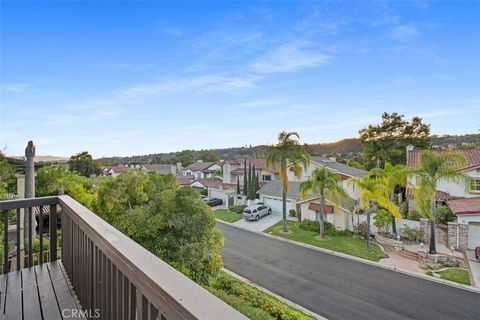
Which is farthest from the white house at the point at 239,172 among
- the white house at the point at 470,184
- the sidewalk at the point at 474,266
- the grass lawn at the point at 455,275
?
the grass lawn at the point at 455,275

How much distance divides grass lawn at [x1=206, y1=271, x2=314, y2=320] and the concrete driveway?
8.56m

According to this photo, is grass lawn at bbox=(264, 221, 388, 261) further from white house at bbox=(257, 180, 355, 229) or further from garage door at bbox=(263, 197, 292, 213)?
garage door at bbox=(263, 197, 292, 213)

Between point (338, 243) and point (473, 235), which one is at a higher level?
point (473, 235)

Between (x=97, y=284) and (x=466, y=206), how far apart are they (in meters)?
17.3

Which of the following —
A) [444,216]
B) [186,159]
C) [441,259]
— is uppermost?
[186,159]

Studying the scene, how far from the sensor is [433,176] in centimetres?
1269

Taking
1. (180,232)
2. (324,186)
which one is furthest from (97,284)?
(324,186)

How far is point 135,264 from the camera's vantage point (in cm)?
125

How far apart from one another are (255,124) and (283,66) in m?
10.3

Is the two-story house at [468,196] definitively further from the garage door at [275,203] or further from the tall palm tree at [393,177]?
the garage door at [275,203]

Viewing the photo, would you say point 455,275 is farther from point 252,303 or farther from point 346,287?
point 252,303

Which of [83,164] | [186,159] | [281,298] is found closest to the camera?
[281,298]

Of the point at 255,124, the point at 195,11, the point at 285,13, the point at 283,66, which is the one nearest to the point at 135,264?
the point at 195,11

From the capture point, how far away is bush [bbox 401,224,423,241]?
14.3 meters
